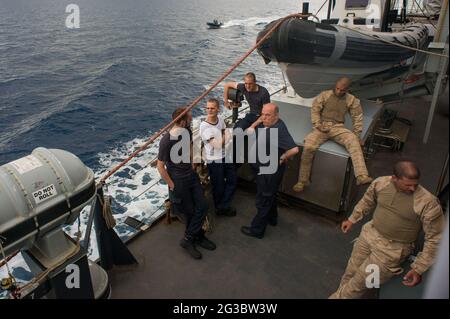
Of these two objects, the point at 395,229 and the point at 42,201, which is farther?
the point at 395,229

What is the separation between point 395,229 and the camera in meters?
2.80

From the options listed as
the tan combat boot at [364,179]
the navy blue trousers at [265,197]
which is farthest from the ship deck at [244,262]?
the tan combat boot at [364,179]

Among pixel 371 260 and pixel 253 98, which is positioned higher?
pixel 253 98

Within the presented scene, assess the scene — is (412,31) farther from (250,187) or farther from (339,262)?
(339,262)

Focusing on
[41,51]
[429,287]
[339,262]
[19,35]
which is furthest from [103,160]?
[19,35]

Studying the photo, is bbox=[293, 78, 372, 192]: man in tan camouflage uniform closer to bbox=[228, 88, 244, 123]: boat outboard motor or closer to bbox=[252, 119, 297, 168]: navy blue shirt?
bbox=[252, 119, 297, 168]: navy blue shirt

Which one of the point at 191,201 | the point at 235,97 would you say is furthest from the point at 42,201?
the point at 235,97

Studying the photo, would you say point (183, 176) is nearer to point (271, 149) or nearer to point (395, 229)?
point (271, 149)

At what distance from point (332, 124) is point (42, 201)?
3179 mm

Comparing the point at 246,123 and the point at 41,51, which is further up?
the point at 246,123

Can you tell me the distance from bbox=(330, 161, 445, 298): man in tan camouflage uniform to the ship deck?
0.29 m

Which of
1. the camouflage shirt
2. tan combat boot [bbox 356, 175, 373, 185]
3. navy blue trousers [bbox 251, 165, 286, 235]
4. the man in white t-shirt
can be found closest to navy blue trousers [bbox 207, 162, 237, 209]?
the man in white t-shirt

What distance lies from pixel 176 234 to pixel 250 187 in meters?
1.32

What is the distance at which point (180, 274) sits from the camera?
3.57 m
